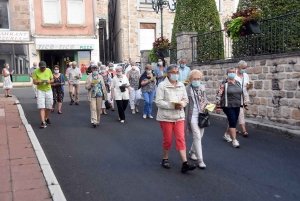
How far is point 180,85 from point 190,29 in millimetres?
8234

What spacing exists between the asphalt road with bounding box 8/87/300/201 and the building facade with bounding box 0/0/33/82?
1834cm

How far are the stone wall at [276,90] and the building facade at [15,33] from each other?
64.7 feet

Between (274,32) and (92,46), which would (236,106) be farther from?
(92,46)

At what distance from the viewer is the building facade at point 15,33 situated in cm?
2520

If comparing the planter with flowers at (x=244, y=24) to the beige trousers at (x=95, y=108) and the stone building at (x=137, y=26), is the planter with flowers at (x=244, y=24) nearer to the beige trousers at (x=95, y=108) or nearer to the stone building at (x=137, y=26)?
the beige trousers at (x=95, y=108)

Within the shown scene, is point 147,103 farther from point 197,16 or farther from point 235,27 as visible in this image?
point 197,16

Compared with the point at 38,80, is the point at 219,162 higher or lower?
lower

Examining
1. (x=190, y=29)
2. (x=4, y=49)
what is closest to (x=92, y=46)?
(x=4, y=49)

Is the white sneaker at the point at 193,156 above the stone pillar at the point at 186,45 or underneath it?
underneath

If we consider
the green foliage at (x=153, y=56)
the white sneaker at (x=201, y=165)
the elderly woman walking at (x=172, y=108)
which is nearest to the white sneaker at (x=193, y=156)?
the white sneaker at (x=201, y=165)

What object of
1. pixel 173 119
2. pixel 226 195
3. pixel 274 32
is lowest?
pixel 226 195

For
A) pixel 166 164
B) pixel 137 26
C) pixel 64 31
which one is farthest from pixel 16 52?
pixel 166 164

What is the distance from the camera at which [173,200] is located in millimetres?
4375

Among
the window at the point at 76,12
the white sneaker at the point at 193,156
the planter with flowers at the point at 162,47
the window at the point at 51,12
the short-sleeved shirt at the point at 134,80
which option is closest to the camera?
the white sneaker at the point at 193,156
